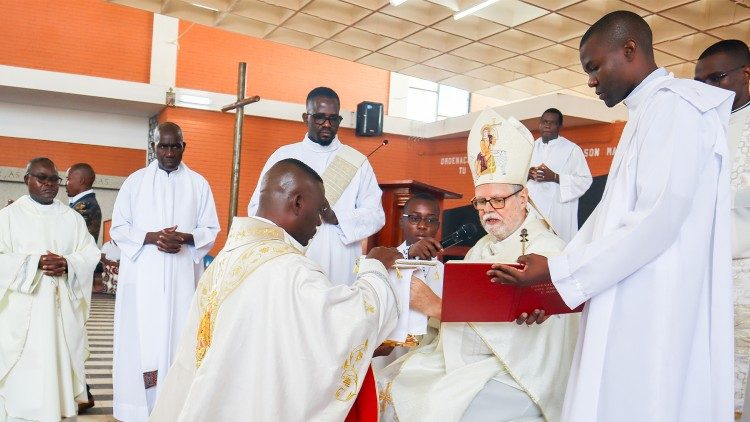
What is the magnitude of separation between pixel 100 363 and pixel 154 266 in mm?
2622

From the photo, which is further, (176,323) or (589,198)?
(589,198)

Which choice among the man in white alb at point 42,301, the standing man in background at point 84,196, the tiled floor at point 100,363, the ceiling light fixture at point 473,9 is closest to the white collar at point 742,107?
the man in white alb at point 42,301

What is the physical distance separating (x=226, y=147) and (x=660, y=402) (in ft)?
35.6

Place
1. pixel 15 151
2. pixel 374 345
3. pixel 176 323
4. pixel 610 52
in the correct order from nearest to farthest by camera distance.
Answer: pixel 610 52, pixel 374 345, pixel 176 323, pixel 15 151

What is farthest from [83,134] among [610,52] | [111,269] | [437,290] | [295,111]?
[610,52]

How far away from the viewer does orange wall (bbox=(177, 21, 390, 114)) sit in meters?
13.1

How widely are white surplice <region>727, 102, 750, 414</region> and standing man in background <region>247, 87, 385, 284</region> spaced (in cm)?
214

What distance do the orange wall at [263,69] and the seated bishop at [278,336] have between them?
11411mm

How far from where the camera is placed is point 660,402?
1.92 meters

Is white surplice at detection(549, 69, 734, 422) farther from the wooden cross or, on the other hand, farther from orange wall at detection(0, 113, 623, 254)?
orange wall at detection(0, 113, 623, 254)

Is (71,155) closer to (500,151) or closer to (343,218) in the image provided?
(343,218)

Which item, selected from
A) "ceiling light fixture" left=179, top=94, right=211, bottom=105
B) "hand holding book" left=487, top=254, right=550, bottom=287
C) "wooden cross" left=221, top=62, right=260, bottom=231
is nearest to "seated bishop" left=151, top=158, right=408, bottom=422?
"hand holding book" left=487, top=254, right=550, bottom=287

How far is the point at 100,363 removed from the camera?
21.4 feet

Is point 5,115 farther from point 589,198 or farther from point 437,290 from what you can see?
point 437,290
